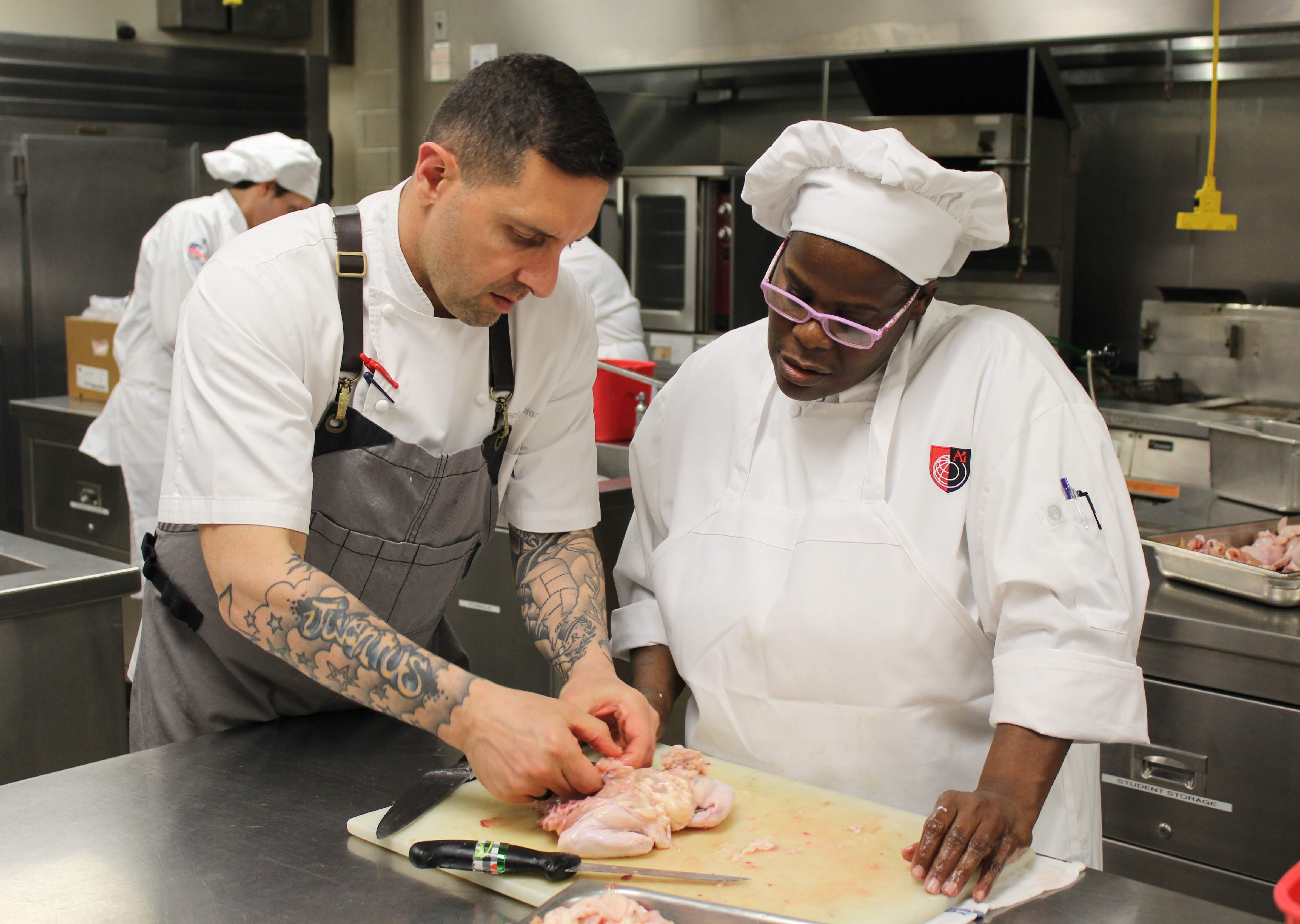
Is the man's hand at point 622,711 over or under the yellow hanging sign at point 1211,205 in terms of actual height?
under

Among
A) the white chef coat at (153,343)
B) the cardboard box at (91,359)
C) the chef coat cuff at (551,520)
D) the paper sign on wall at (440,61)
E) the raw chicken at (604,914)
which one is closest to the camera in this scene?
the raw chicken at (604,914)

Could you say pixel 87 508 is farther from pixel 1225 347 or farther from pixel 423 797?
pixel 1225 347

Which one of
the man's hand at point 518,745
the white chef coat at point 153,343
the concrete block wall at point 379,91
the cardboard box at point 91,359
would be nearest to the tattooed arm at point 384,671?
the man's hand at point 518,745

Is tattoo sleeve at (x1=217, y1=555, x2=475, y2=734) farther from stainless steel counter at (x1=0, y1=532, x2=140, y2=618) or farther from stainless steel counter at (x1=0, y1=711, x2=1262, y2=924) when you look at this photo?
stainless steel counter at (x1=0, y1=532, x2=140, y2=618)

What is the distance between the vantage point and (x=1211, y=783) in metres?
2.29

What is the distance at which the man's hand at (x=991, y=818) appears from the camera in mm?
1240

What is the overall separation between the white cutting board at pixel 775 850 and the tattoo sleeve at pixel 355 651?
0.40 feet

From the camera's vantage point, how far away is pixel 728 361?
6.00 ft

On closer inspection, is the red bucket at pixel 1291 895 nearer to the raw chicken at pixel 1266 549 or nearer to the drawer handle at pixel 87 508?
the raw chicken at pixel 1266 549

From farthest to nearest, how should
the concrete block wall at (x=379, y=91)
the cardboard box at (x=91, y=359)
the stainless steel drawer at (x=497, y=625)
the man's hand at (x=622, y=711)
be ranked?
the concrete block wall at (x=379, y=91) < the cardboard box at (x=91, y=359) < the stainless steel drawer at (x=497, y=625) < the man's hand at (x=622, y=711)

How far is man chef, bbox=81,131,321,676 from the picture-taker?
4430mm

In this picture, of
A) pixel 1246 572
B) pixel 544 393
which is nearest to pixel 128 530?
pixel 544 393

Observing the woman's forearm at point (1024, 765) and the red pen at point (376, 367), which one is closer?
the woman's forearm at point (1024, 765)

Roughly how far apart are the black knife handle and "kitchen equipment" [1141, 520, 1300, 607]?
1609 mm
